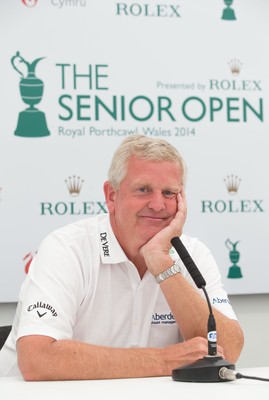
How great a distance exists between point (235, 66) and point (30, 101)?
95cm

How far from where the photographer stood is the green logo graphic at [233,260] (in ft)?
9.81

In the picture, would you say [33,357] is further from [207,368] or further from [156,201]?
[156,201]

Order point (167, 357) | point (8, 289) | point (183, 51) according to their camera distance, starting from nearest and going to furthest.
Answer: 1. point (167, 357)
2. point (8, 289)
3. point (183, 51)

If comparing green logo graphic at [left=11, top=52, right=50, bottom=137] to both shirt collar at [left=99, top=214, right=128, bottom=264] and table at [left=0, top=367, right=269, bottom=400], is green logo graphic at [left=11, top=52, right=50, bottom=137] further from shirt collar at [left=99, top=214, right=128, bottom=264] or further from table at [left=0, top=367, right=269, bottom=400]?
table at [left=0, top=367, right=269, bottom=400]

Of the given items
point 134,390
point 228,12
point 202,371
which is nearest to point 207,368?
point 202,371

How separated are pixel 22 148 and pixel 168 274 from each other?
1125 millimetres

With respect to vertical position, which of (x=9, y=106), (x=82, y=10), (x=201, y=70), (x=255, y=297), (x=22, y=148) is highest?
(x=82, y=10)

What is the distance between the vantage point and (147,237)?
2033 mm

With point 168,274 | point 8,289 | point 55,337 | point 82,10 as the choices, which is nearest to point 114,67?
point 82,10

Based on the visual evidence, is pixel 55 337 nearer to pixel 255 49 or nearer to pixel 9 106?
pixel 9 106

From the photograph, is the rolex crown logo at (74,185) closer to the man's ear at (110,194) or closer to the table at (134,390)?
the man's ear at (110,194)

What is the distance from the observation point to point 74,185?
9.38ft

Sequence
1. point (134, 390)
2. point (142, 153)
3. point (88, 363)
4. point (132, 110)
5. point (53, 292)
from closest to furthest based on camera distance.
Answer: point (134, 390) < point (88, 363) < point (53, 292) < point (142, 153) < point (132, 110)

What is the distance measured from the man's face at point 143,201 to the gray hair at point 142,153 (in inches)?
0.6
